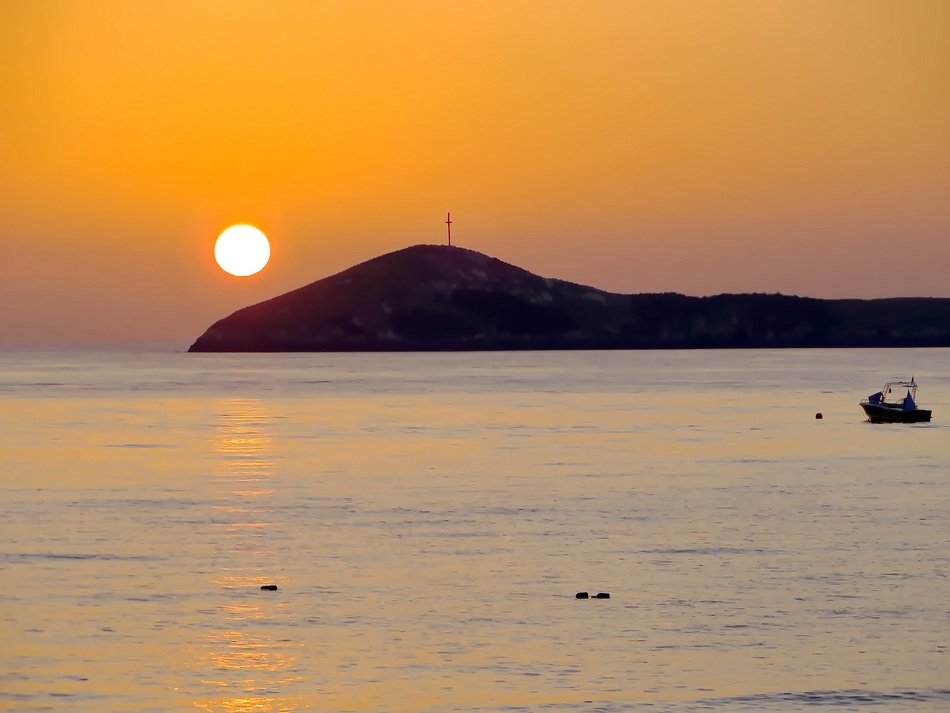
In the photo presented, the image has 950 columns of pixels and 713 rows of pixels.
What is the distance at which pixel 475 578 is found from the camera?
3588cm

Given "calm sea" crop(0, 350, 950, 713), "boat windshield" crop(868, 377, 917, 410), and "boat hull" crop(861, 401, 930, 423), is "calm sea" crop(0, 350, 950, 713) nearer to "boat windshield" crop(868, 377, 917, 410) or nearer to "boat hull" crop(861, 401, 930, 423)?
"boat hull" crop(861, 401, 930, 423)

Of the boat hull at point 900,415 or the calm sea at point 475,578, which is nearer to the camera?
the calm sea at point 475,578

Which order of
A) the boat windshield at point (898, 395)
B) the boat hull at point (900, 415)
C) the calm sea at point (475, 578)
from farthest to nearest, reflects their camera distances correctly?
the boat windshield at point (898, 395)
the boat hull at point (900, 415)
the calm sea at point (475, 578)

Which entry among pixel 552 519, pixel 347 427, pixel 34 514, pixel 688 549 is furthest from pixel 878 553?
pixel 347 427

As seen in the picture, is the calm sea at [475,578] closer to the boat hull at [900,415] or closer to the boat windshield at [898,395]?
the boat hull at [900,415]

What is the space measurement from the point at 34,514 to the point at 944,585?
2759 cm

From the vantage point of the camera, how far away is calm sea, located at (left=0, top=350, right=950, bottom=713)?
25.7 metres

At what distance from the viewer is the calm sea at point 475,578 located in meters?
25.7

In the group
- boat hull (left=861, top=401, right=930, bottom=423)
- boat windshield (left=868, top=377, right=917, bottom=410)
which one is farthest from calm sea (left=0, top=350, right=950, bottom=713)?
boat windshield (left=868, top=377, right=917, bottom=410)

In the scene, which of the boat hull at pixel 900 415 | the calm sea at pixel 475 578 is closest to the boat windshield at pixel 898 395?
the boat hull at pixel 900 415

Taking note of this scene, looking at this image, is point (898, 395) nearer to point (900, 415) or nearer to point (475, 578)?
point (900, 415)

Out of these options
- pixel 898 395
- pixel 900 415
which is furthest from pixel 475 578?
pixel 898 395

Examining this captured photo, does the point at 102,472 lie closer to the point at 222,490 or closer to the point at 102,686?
the point at 222,490

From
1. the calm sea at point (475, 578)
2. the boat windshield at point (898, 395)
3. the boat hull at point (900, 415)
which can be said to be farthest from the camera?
the boat windshield at point (898, 395)
